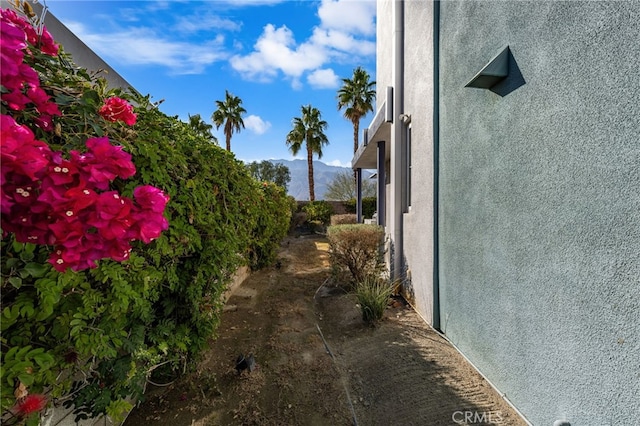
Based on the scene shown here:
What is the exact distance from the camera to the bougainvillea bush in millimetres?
1236

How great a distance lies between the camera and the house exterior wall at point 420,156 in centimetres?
526

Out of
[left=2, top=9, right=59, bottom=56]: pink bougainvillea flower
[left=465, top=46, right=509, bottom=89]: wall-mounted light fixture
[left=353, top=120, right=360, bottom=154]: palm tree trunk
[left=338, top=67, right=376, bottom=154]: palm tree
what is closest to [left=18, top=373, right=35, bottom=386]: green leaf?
[left=2, top=9, right=59, bottom=56]: pink bougainvillea flower

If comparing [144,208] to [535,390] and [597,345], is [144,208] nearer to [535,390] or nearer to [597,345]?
[597,345]

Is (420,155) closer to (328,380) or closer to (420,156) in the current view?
(420,156)

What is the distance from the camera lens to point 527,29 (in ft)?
9.43

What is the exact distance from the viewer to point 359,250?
6910 millimetres

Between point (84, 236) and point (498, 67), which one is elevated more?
point (498, 67)

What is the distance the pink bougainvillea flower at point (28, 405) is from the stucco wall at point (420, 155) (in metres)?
4.92

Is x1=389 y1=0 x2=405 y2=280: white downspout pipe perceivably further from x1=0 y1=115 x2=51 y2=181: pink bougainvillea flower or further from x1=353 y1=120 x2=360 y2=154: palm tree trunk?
x1=353 y1=120 x2=360 y2=154: palm tree trunk

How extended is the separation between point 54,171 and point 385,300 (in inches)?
199

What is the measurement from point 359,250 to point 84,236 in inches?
237

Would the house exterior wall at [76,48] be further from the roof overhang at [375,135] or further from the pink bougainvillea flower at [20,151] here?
the roof overhang at [375,135]

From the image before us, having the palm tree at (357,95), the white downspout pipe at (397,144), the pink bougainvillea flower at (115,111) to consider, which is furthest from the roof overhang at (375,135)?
the palm tree at (357,95)

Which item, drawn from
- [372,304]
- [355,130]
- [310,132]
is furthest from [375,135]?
[310,132]
